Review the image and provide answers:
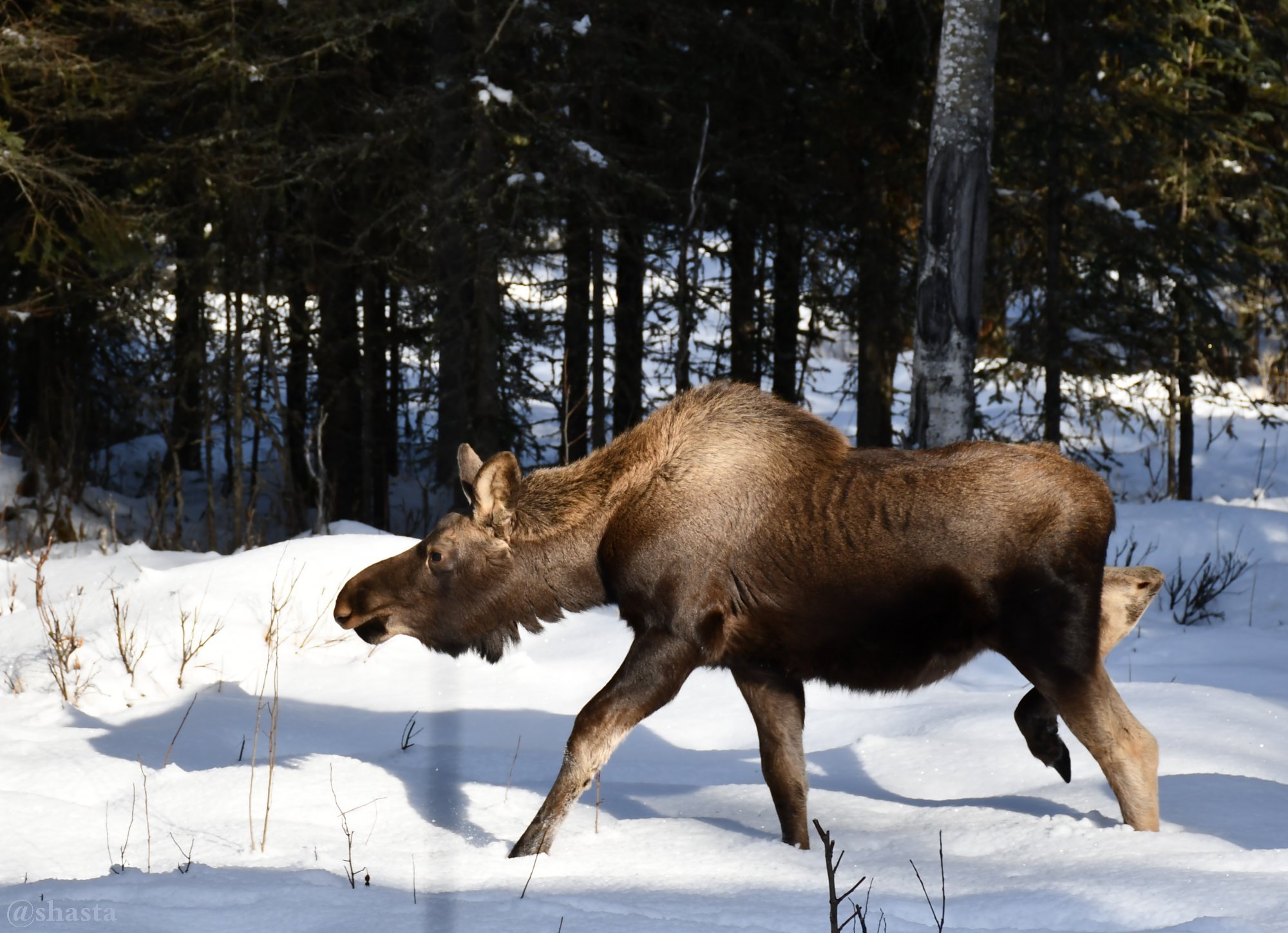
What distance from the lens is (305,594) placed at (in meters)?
7.92

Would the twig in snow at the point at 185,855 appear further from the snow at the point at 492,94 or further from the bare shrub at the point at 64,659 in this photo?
the snow at the point at 492,94

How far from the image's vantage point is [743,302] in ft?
54.5

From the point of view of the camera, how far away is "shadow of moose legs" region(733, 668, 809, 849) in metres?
4.48

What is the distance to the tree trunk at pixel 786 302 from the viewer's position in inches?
638

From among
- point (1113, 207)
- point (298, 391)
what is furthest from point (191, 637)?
point (298, 391)

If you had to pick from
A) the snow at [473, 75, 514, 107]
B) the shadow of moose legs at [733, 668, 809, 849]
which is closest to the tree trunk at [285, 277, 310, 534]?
A: the snow at [473, 75, 514, 107]

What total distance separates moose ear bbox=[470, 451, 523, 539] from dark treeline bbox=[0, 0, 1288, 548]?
22.0ft

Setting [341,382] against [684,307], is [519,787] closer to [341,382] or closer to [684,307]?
[684,307]

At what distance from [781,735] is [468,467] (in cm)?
158

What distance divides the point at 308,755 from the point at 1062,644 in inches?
128

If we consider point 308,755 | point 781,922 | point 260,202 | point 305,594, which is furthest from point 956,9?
point 260,202

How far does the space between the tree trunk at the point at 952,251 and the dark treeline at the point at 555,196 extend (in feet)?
8.84

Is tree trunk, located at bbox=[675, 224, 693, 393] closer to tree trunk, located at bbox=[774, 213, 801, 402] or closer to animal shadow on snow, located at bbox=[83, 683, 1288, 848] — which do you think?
tree trunk, located at bbox=[774, 213, 801, 402]

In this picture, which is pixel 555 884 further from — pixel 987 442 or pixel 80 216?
pixel 80 216
